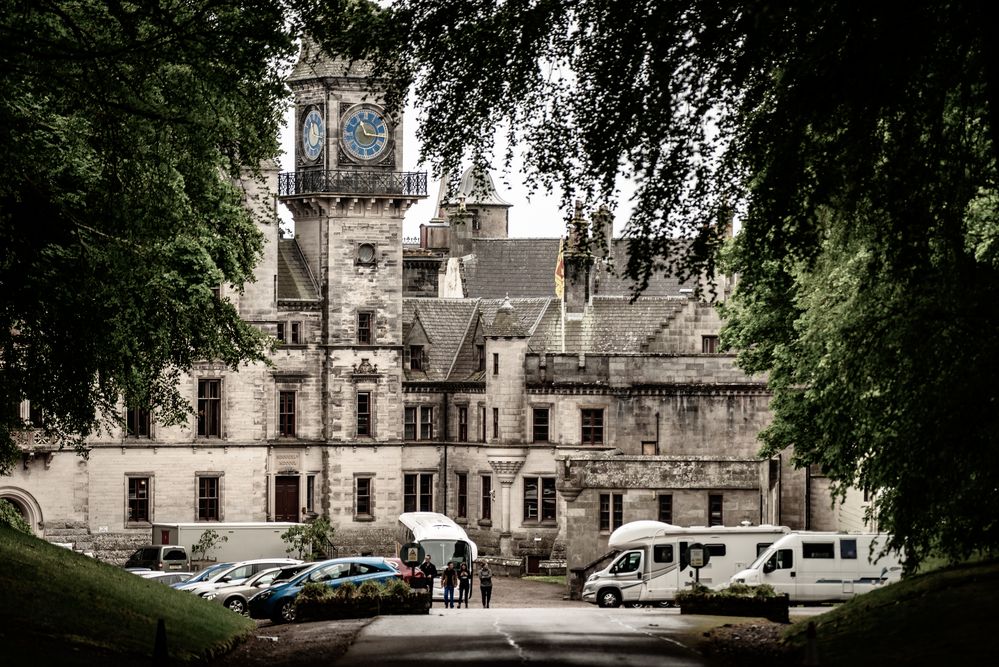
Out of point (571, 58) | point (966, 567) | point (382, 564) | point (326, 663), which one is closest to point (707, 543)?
point (382, 564)

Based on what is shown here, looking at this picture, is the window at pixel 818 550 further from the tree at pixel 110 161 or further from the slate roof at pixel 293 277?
the slate roof at pixel 293 277

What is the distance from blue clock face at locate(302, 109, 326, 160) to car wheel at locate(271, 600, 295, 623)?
3738cm

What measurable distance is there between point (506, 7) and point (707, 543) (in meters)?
33.6

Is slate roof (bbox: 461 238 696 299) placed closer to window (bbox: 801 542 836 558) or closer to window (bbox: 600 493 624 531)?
window (bbox: 600 493 624 531)

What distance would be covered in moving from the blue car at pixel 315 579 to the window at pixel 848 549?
1331cm

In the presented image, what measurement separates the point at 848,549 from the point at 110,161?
1116 inches

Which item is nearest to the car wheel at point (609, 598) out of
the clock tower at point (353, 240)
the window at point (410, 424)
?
the clock tower at point (353, 240)

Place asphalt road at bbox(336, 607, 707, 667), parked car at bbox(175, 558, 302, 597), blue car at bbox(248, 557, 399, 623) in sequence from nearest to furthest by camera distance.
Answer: asphalt road at bbox(336, 607, 707, 667) < blue car at bbox(248, 557, 399, 623) < parked car at bbox(175, 558, 302, 597)

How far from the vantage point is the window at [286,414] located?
242 feet

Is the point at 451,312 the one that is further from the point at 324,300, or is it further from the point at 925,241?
the point at 925,241

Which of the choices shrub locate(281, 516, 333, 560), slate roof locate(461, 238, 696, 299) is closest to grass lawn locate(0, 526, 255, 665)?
shrub locate(281, 516, 333, 560)

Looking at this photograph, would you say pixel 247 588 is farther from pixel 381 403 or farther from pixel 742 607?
pixel 381 403

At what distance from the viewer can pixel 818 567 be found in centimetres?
4834

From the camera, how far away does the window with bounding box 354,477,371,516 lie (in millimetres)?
74625
